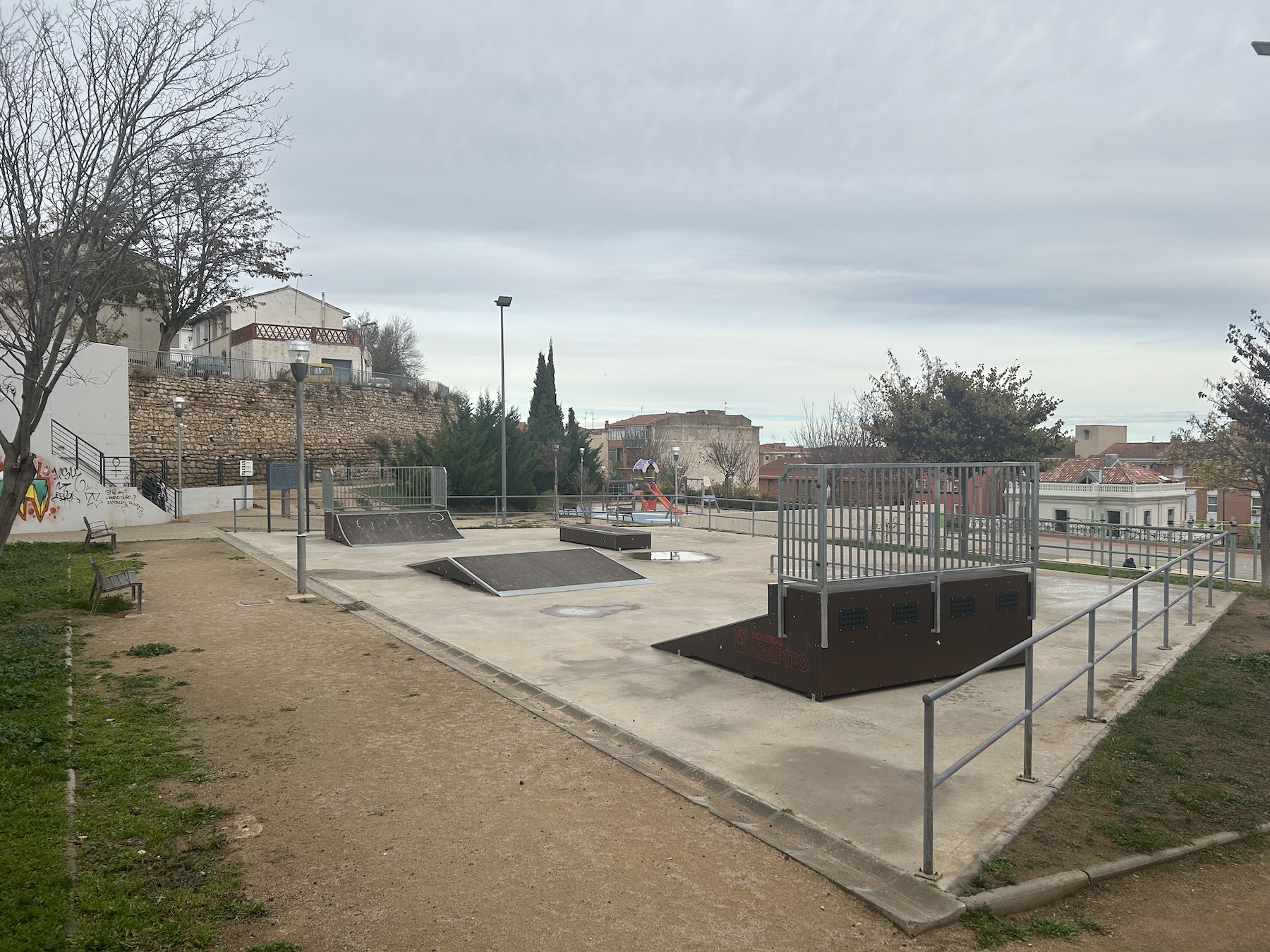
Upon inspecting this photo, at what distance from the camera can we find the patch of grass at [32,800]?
3.71 m

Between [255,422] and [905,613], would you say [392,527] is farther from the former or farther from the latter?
[255,422]

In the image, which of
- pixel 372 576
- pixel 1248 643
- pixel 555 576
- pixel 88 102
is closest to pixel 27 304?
pixel 88 102

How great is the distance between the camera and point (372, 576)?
1568 centimetres

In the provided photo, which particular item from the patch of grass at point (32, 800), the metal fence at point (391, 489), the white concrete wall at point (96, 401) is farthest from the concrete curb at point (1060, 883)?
the white concrete wall at point (96, 401)

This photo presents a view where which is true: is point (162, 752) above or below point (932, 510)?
below

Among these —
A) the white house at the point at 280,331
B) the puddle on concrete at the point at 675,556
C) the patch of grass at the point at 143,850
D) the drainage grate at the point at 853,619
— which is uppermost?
the white house at the point at 280,331

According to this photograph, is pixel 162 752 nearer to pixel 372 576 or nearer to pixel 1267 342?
pixel 372 576

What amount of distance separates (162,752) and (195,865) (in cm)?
202

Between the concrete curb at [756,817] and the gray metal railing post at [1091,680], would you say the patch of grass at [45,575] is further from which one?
the gray metal railing post at [1091,680]

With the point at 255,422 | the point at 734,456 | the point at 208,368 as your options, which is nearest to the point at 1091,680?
the point at 255,422

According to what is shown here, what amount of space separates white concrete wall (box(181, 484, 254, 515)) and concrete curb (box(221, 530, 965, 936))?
29656mm

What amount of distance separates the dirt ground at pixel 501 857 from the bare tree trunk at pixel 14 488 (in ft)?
13.7

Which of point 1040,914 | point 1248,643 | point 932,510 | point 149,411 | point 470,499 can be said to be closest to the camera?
point 1040,914

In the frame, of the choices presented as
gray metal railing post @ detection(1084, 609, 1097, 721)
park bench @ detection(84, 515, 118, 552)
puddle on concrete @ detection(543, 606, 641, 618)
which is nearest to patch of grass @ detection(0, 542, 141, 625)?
park bench @ detection(84, 515, 118, 552)
